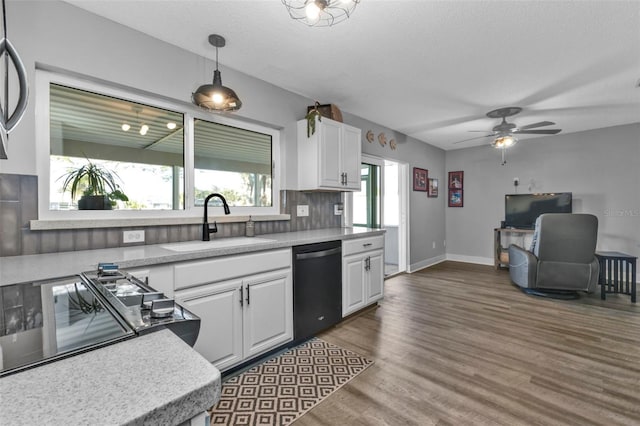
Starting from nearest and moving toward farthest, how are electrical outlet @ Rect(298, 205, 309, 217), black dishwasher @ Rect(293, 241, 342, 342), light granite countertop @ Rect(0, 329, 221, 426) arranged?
light granite countertop @ Rect(0, 329, 221, 426) < black dishwasher @ Rect(293, 241, 342, 342) < electrical outlet @ Rect(298, 205, 309, 217)

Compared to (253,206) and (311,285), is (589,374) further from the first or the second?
(253,206)

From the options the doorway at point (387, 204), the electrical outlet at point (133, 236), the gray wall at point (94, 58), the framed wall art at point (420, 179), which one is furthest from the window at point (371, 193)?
the electrical outlet at point (133, 236)

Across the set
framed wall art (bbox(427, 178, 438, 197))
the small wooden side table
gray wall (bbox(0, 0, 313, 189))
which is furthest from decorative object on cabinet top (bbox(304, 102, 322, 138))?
the small wooden side table

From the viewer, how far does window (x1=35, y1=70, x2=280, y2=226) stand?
1856 millimetres

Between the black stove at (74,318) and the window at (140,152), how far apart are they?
1193mm

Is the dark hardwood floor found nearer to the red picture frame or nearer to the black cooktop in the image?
the black cooktop

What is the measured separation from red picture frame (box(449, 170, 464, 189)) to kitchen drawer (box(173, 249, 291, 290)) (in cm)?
504

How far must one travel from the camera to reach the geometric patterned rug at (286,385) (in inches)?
66.2

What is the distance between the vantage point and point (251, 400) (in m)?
1.80

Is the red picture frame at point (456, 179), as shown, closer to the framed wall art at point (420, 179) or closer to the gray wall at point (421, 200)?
the gray wall at point (421, 200)

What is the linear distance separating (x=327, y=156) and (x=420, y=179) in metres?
2.95

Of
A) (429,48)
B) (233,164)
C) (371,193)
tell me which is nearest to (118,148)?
(233,164)

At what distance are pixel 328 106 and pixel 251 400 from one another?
8.96 feet

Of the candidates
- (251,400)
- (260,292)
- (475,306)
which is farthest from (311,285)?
(475,306)
